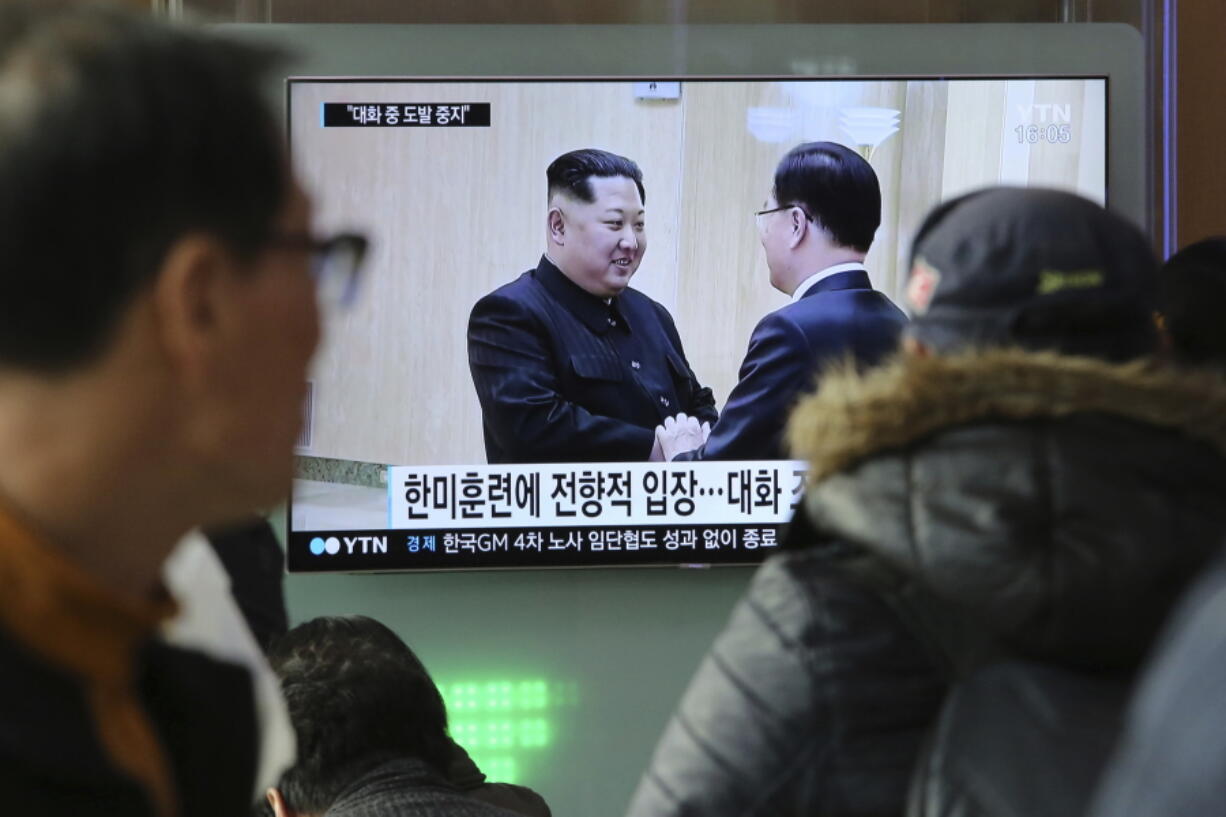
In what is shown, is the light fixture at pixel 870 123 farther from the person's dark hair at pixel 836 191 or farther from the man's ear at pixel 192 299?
the man's ear at pixel 192 299

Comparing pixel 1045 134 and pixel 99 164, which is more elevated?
pixel 1045 134

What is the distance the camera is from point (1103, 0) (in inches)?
145

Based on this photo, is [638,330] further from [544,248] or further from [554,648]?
[554,648]

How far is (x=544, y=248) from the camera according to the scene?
3508mm

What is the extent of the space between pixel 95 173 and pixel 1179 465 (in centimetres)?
71

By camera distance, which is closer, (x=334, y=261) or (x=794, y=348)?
(x=334, y=261)

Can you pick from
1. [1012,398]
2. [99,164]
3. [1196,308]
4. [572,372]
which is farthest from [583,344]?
[99,164]

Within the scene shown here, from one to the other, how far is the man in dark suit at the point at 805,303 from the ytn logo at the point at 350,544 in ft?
2.31

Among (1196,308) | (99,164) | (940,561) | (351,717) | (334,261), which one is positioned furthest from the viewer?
(1196,308)

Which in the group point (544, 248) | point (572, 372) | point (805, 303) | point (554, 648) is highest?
point (544, 248)

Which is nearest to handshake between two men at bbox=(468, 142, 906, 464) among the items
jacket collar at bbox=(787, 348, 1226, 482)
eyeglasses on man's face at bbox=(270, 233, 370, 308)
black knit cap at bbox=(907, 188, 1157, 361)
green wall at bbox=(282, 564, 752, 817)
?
green wall at bbox=(282, 564, 752, 817)

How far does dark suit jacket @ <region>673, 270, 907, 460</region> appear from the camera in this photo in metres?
3.49

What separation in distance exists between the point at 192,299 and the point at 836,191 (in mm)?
2875

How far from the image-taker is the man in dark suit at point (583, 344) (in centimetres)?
346
